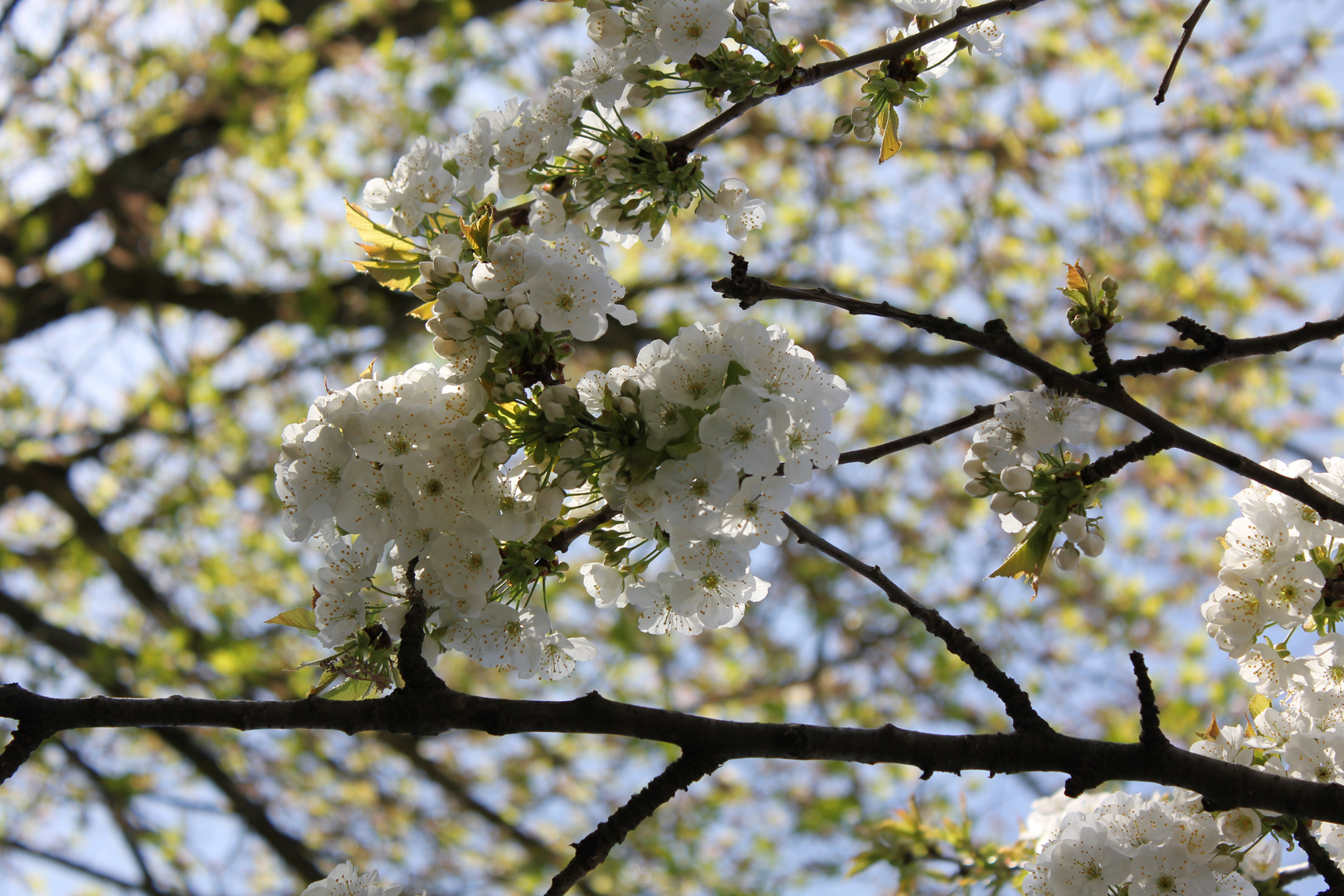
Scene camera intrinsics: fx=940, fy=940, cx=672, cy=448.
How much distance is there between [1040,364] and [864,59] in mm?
502

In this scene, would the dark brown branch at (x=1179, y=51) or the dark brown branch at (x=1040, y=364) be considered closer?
the dark brown branch at (x=1040, y=364)

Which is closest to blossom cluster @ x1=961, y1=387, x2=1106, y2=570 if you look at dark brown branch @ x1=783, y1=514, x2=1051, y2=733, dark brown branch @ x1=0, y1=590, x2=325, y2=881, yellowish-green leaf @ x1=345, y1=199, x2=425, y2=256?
dark brown branch @ x1=783, y1=514, x2=1051, y2=733

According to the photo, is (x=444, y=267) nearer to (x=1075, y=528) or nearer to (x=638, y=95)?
(x=638, y=95)

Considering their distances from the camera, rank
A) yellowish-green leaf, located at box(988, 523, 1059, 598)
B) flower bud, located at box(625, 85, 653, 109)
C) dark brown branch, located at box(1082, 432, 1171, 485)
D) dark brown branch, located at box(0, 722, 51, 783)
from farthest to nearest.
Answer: flower bud, located at box(625, 85, 653, 109) → yellowish-green leaf, located at box(988, 523, 1059, 598) → dark brown branch, located at box(1082, 432, 1171, 485) → dark brown branch, located at box(0, 722, 51, 783)

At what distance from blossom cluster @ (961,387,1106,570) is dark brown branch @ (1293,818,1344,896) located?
1.55 ft

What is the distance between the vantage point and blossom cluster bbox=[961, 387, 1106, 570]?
1.22 meters

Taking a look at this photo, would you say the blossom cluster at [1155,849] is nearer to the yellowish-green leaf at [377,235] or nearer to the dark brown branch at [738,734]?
the dark brown branch at [738,734]

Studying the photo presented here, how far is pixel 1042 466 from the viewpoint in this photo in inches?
49.8

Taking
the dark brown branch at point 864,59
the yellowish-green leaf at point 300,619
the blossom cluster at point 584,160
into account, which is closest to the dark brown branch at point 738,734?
the yellowish-green leaf at point 300,619

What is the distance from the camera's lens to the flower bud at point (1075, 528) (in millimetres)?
1222

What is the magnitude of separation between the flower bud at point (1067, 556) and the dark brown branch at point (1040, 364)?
19 cm

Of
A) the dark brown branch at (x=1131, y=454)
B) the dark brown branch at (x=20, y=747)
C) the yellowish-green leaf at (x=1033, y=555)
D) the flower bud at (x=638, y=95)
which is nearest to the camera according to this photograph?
the dark brown branch at (x=20, y=747)

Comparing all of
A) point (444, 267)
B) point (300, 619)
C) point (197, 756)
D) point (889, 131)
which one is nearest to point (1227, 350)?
point (889, 131)

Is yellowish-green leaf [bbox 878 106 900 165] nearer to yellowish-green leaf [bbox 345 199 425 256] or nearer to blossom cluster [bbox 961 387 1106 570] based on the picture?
blossom cluster [bbox 961 387 1106 570]
